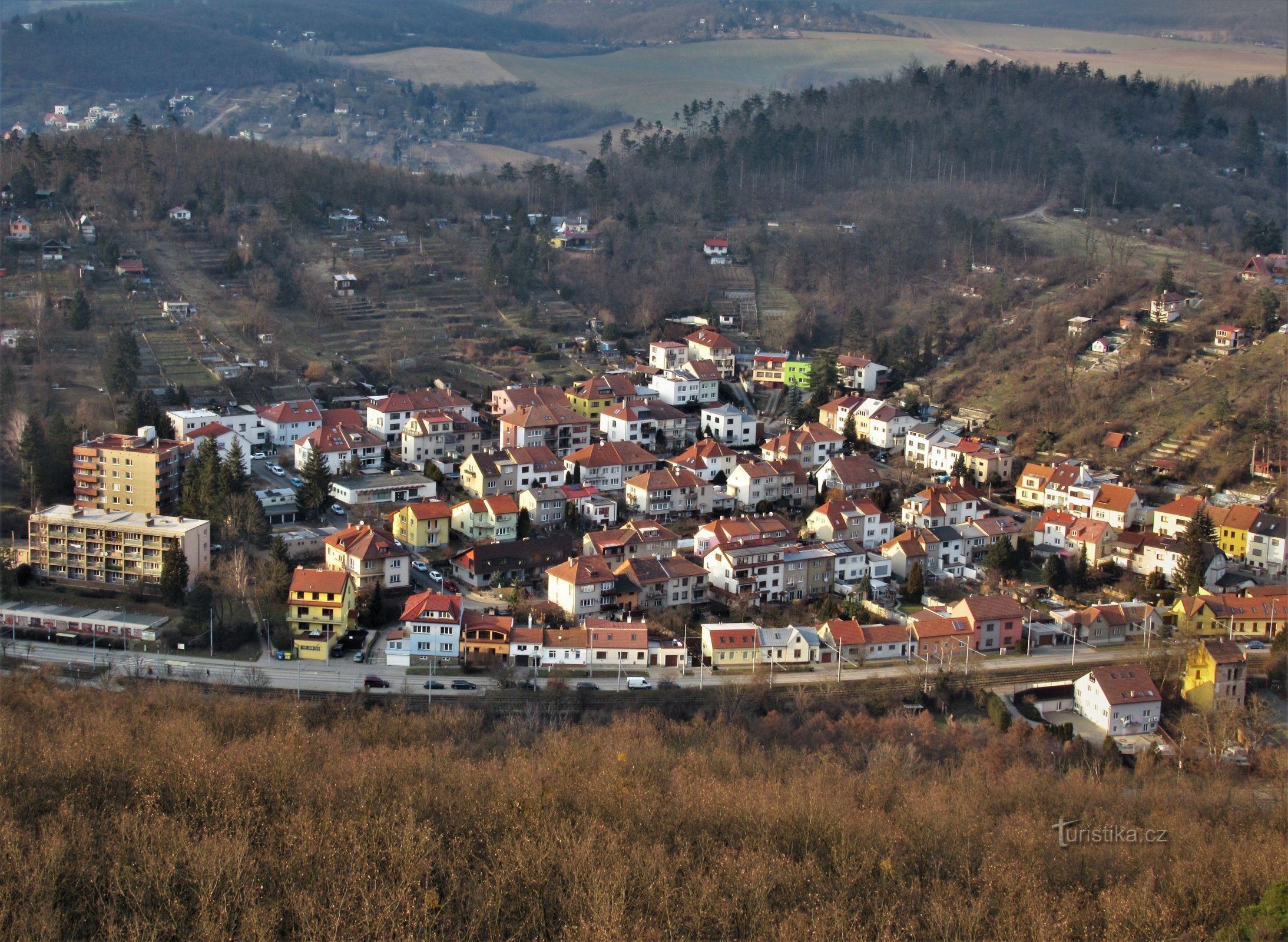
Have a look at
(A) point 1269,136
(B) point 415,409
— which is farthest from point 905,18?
(B) point 415,409

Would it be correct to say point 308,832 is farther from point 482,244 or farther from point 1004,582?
point 482,244

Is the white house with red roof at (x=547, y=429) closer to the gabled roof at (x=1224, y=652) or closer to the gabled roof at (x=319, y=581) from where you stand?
the gabled roof at (x=319, y=581)

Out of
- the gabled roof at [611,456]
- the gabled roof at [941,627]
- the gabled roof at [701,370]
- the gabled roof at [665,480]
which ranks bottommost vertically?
the gabled roof at [941,627]

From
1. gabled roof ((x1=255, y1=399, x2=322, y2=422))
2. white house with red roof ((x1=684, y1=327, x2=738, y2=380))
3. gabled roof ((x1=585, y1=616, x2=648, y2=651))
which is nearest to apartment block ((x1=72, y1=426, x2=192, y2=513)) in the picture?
gabled roof ((x1=255, y1=399, x2=322, y2=422))

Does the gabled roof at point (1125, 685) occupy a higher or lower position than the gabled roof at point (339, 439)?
lower

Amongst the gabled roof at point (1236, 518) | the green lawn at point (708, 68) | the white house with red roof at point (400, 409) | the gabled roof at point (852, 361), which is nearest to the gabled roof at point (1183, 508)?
the gabled roof at point (1236, 518)
